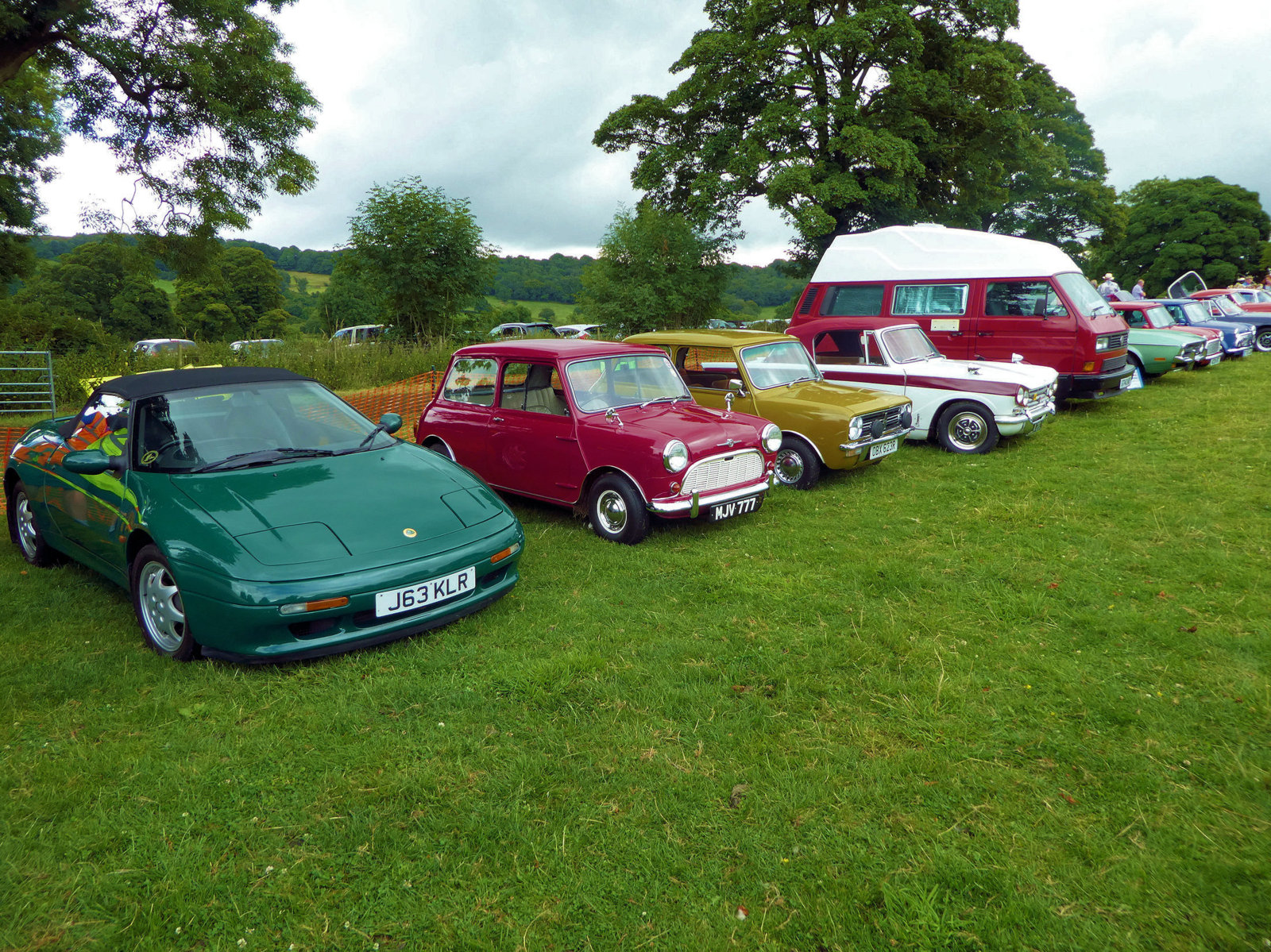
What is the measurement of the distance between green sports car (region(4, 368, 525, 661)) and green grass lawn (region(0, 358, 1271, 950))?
1.01ft

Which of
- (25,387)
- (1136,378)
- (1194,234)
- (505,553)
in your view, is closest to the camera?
(505,553)

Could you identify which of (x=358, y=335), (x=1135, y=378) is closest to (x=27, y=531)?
(x=1135, y=378)

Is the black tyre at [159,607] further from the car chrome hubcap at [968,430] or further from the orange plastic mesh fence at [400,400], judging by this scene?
A: the car chrome hubcap at [968,430]

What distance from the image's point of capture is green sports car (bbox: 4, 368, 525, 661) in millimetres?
3732

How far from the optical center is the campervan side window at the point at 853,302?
1191 centimetres

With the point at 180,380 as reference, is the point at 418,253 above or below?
above

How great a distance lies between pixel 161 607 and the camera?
410 centimetres

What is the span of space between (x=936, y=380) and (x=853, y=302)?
3196 mm

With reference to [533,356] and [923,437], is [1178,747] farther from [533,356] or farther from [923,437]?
[923,437]

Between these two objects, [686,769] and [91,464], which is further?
[91,464]

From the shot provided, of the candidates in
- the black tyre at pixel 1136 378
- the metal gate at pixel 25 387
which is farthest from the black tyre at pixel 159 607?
the black tyre at pixel 1136 378

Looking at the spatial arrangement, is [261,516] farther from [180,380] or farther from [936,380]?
[936,380]

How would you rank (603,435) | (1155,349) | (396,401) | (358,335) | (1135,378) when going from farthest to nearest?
1. (358,335)
2. (1155,349)
3. (1135,378)
4. (396,401)
5. (603,435)

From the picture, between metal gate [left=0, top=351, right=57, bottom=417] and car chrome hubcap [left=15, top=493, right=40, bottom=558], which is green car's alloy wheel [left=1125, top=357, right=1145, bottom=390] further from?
metal gate [left=0, top=351, right=57, bottom=417]
